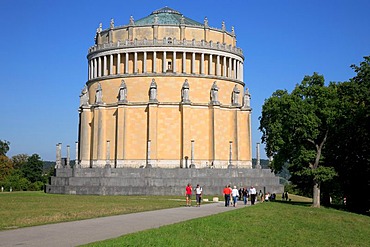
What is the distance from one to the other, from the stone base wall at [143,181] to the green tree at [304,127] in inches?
464

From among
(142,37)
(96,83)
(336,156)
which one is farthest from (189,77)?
(336,156)

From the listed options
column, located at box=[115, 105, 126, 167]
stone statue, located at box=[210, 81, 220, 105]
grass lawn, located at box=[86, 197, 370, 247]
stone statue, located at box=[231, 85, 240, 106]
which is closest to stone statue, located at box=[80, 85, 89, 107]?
column, located at box=[115, 105, 126, 167]

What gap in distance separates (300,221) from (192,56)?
45.3m

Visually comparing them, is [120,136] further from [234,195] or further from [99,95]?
[234,195]

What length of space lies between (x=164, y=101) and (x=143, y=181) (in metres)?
16.1

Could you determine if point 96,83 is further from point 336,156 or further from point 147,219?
point 147,219

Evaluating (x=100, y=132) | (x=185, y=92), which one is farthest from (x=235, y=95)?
(x=100, y=132)

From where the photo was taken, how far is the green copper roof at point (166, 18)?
2891 inches

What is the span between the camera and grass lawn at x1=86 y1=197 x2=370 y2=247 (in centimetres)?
1805

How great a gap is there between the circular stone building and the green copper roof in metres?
0.31

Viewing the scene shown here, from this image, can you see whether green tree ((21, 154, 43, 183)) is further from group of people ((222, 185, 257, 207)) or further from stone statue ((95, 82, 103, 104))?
group of people ((222, 185, 257, 207))

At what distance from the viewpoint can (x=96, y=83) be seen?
7375 cm

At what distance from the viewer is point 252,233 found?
21.7 meters

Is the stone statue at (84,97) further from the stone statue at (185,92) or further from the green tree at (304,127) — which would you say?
the green tree at (304,127)
